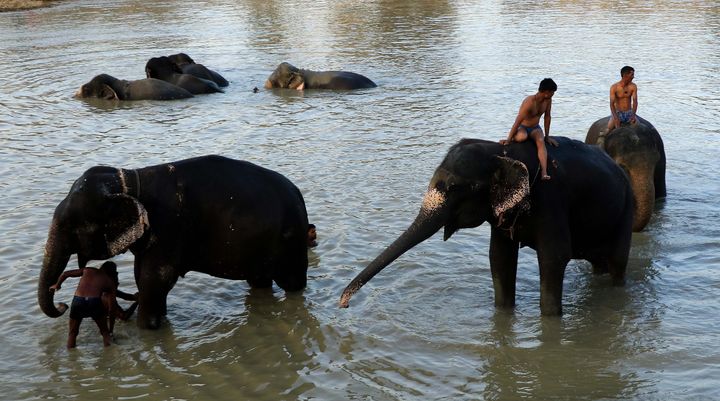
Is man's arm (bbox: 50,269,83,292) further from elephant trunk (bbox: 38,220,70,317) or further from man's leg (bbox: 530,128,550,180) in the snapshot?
man's leg (bbox: 530,128,550,180)

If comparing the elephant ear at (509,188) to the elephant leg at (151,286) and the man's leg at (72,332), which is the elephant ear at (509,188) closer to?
the elephant leg at (151,286)

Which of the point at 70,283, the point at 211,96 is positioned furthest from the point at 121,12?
the point at 70,283

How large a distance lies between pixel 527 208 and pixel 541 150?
45 cm

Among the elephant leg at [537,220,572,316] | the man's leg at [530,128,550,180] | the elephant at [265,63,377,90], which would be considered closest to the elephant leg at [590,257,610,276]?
the elephant leg at [537,220,572,316]

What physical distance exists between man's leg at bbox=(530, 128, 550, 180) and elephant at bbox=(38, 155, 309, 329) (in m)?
1.94

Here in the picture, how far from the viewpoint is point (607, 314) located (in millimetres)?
7535

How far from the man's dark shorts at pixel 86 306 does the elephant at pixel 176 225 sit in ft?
1.03

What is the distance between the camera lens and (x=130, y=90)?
59.9 ft

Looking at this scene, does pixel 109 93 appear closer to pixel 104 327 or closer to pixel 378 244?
pixel 378 244

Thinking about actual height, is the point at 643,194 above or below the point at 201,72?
above

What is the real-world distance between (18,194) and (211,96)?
7.47 metres

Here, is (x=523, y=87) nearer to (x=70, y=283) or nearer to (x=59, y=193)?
(x=59, y=193)

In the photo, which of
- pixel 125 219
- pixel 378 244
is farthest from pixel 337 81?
pixel 125 219

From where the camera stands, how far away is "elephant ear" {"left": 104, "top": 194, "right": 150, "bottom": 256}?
682 cm
